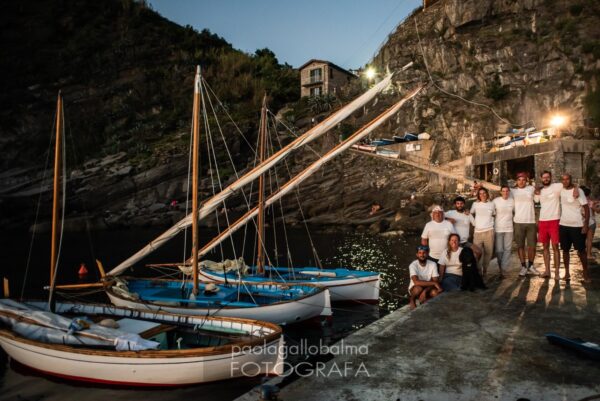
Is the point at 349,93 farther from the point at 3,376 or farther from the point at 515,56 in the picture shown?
the point at 3,376

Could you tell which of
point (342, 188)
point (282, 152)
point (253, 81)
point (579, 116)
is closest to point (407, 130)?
point (342, 188)

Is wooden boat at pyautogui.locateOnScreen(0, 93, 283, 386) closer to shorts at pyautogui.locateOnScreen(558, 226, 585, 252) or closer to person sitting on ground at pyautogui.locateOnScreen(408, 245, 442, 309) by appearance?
person sitting on ground at pyautogui.locateOnScreen(408, 245, 442, 309)

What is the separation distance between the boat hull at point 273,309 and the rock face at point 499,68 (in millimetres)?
47429

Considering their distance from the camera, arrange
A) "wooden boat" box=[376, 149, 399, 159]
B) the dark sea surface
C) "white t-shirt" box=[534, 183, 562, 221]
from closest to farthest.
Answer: "white t-shirt" box=[534, 183, 562, 221]
the dark sea surface
"wooden boat" box=[376, 149, 399, 159]

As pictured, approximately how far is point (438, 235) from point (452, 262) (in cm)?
76

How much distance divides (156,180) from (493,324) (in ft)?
192

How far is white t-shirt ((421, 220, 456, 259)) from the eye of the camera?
394 inches

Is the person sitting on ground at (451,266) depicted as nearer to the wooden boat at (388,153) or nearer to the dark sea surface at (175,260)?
the dark sea surface at (175,260)

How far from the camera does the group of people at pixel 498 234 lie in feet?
30.0

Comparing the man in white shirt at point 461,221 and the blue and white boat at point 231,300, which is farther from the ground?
the man in white shirt at point 461,221

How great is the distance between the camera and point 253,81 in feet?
Answer: 272

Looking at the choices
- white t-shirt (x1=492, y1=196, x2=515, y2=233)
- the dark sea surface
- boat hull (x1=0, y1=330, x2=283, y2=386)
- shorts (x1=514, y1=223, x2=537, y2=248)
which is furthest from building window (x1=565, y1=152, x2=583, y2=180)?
boat hull (x1=0, y1=330, x2=283, y2=386)

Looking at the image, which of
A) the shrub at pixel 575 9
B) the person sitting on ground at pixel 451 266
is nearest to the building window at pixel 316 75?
the shrub at pixel 575 9

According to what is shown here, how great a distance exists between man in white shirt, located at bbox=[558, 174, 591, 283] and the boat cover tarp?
33.8ft
